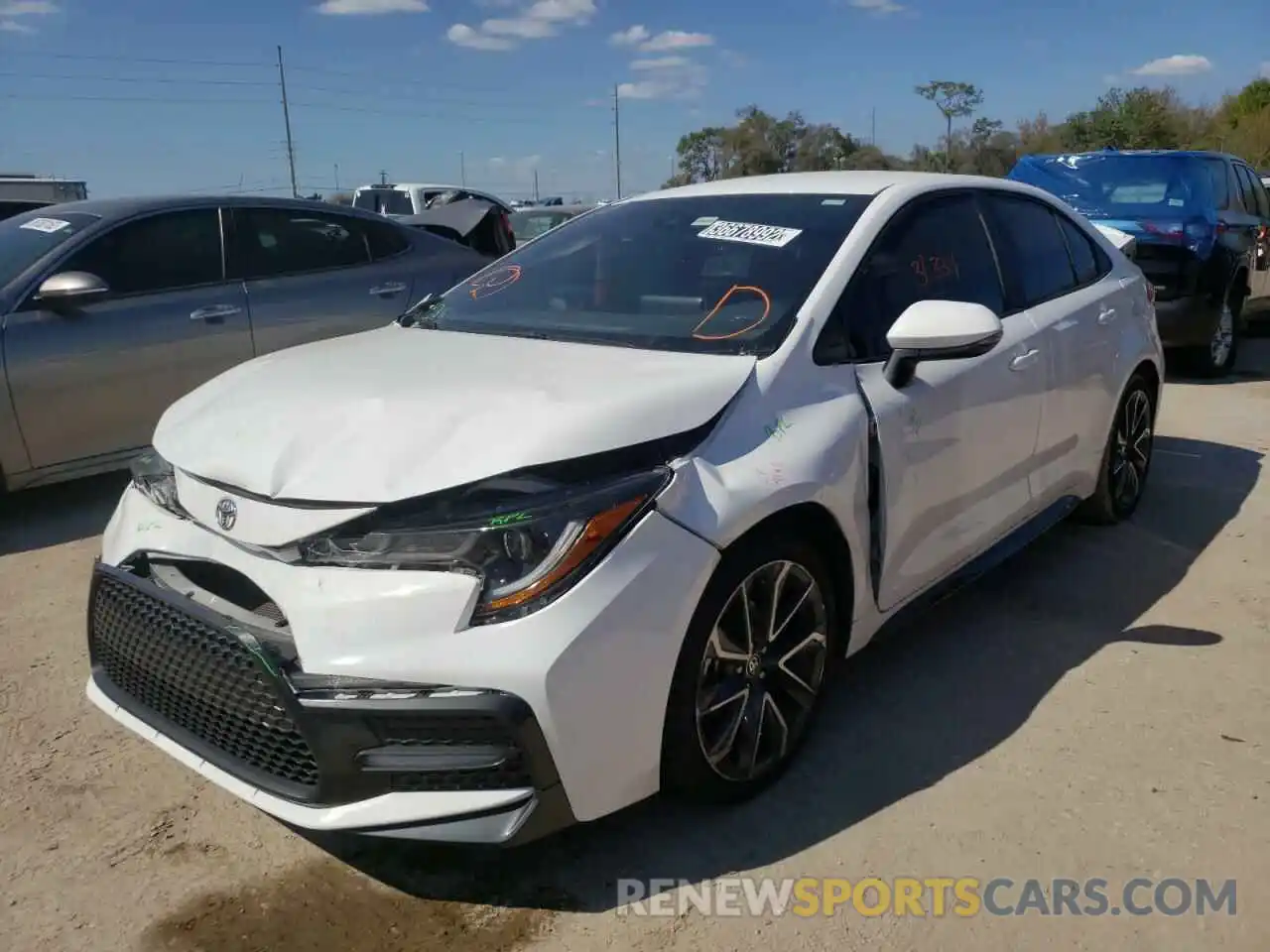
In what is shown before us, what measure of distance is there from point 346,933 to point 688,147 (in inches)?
2130

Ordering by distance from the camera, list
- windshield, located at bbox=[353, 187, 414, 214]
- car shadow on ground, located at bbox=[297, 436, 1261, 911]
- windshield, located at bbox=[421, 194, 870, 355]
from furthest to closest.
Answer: windshield, located at bbox=[353, 187, 414, 214] < windshield, located at bbox=[421, 194, 870, 355] < car shadow on ground, located at bbox=[297, 436, 1261, 911]

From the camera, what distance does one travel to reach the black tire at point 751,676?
96.6 inches

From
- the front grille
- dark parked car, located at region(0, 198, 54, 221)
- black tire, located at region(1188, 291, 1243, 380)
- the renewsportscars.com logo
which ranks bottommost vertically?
the renewsportscars.com logo

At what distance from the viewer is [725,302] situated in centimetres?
309

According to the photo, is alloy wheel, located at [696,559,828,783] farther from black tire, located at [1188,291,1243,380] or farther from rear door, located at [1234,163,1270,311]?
rear door, located at [1234,163,1270,311]

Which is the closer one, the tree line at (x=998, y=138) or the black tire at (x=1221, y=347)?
the black tire at (x=1221, y=347)

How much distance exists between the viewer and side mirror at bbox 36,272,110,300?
498cm

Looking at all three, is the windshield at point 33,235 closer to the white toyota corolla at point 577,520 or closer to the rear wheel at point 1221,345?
the white toyota corolla at point 577,520

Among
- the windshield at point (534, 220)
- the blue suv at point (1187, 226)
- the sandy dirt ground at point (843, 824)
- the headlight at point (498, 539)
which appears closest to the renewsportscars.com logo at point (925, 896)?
the sandy dirt ground at point (843, 824)

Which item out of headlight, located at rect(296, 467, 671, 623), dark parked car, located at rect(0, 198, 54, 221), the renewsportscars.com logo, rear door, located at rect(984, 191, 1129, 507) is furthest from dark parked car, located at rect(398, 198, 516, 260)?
the renewsportscars.com logo

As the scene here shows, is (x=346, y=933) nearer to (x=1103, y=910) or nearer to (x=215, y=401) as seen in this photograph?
(x=215, y=401)

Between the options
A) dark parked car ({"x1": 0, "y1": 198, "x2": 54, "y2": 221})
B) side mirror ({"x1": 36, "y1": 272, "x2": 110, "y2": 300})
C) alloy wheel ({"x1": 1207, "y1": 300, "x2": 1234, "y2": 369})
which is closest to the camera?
side mirror ({"x1": 36, "y1": 272, "x2": 110, "y2": 300})

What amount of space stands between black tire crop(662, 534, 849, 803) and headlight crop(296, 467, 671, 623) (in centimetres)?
37

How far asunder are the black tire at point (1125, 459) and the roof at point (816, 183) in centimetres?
137
